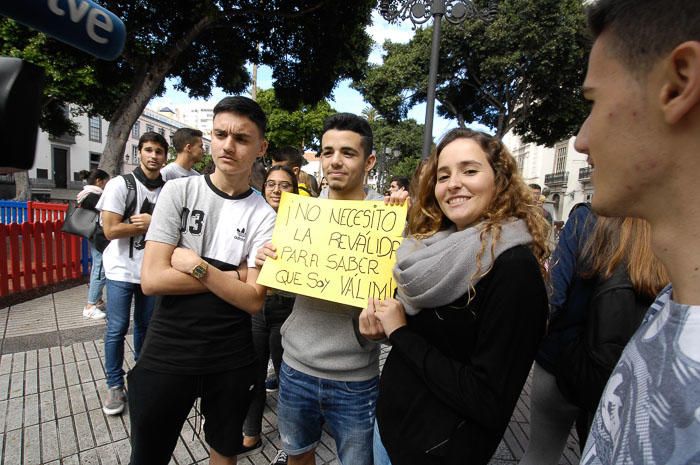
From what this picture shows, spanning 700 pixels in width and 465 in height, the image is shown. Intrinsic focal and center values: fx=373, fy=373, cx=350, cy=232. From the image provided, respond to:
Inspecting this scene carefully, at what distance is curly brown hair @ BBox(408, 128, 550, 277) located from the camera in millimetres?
1275

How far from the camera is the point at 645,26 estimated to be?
573mm

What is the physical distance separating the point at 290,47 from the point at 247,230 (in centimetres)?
1017

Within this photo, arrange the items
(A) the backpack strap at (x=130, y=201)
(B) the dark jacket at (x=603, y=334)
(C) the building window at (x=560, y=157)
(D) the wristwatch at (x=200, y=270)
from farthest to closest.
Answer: (C) the building window at (x=560, y=157)
(A) the backpack strap at (x=130, y=201)
(D) the wristwatch at (x=200, y=270)
(B) the dark jacket at (x=603, y=334)

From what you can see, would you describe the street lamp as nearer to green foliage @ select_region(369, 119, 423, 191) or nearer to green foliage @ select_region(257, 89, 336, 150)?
A: green foliage @ select_region(369, 119, 423, 191)

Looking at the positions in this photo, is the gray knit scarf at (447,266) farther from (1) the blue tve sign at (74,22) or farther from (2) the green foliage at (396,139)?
(2) the green foliage at (396,139)

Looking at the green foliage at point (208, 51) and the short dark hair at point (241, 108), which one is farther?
the green foliage at point (208, 51)

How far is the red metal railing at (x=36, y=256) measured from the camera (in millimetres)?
5680

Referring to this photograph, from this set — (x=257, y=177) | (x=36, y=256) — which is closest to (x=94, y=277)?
(x=36, y=256)

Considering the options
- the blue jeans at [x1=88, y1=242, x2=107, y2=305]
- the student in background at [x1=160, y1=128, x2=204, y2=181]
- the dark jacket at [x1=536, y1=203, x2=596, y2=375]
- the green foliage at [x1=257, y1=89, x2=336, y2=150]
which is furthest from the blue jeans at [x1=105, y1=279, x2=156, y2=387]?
the green foliage at [x1=257, y1=89, x2=336, y2=150]

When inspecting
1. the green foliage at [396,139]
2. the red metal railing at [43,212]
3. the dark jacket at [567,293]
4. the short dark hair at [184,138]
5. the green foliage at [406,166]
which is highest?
the green foliage at [396,139]

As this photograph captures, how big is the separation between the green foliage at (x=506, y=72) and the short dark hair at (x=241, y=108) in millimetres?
13066

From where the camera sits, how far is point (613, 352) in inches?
55.1

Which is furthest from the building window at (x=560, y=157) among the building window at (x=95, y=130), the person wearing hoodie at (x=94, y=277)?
the building window at (x=95, y=130)

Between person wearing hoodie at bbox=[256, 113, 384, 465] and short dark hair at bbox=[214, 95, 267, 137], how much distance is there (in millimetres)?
390
